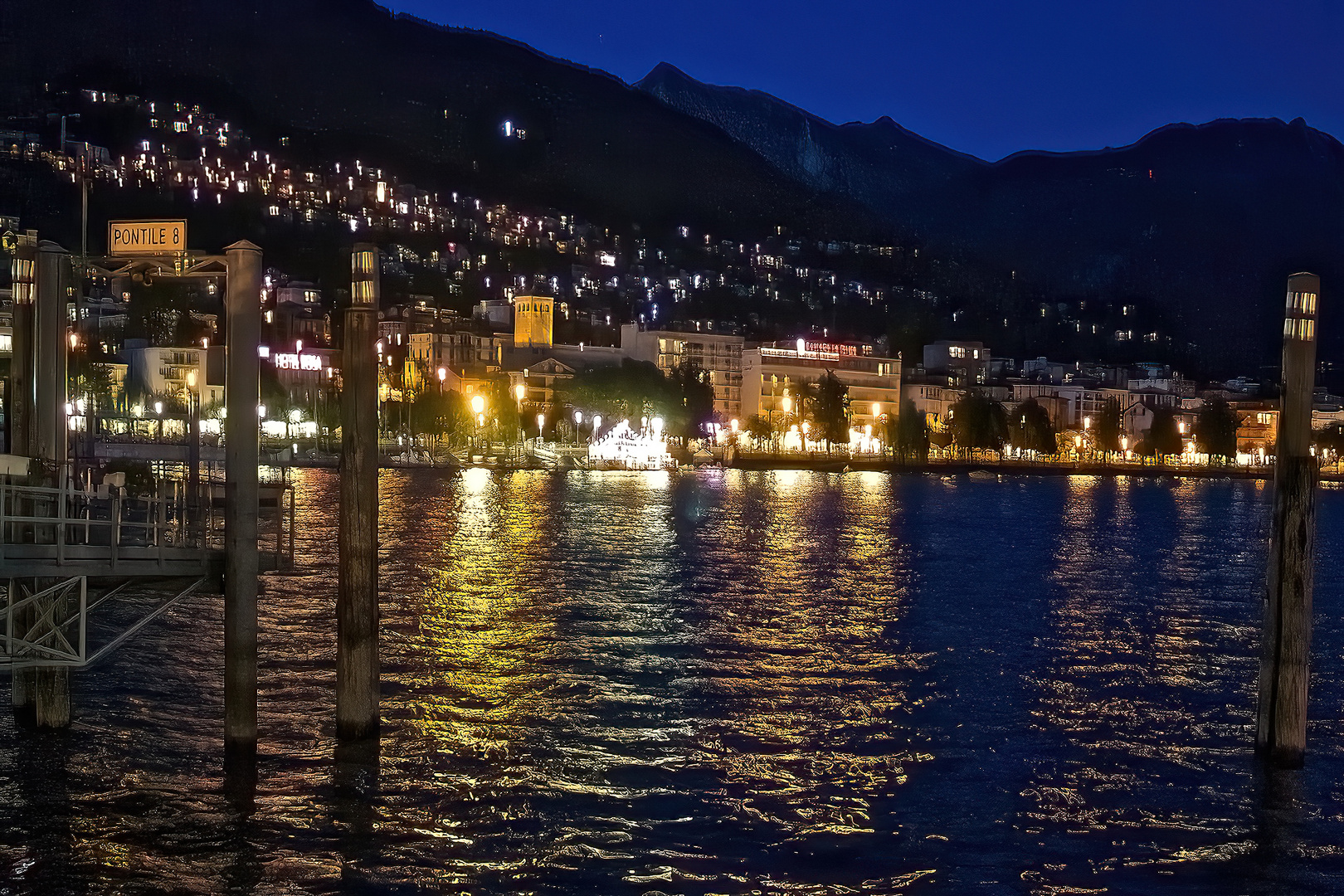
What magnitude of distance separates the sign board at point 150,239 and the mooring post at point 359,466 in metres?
1.83

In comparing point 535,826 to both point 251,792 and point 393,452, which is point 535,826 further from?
point 393,452

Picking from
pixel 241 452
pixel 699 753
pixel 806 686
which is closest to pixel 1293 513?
pixel 699 753

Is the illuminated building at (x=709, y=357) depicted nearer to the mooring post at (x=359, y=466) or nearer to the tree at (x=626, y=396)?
the tree at (x=626, y=396)

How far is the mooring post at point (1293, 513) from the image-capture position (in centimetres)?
1525

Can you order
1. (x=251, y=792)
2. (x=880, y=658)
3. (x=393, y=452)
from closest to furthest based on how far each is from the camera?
(x=251, y=792) < (x=880, y=658) < (x=393, y=452)

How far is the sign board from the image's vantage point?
14398 mm

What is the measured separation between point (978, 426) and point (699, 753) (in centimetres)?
15837

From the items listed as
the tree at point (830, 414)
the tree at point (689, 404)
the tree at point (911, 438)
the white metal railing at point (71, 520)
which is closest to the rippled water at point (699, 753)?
the white metal railing at point (71, 520)

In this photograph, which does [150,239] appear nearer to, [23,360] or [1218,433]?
[23,360]

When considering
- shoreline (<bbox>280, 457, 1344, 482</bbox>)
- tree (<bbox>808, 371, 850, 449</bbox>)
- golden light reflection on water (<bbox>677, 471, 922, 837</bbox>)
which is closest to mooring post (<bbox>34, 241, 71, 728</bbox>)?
golden light reflection on water (<bbox>677, 471, 922, 837</bbox>)

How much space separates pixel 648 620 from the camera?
31.4 m

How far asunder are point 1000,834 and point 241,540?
8942mm

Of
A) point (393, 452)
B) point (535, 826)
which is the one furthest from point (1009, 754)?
point (393, 452)

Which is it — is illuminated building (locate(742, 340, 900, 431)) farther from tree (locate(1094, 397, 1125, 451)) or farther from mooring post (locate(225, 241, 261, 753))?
mooring post (locate(225, 241, 261, 753))
